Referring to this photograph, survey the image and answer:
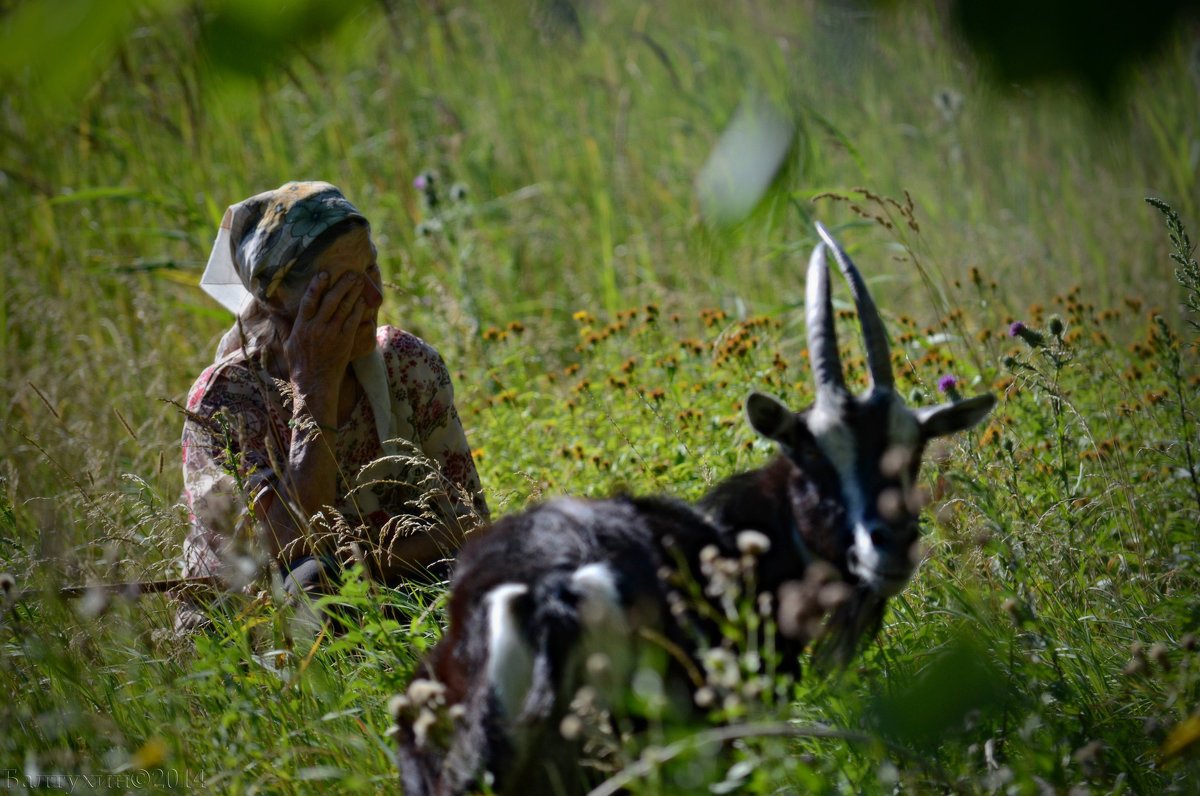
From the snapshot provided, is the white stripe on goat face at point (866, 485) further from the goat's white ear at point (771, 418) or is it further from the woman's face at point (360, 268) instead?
the woman's face at point (360, 268)

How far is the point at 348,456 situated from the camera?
4.12 m

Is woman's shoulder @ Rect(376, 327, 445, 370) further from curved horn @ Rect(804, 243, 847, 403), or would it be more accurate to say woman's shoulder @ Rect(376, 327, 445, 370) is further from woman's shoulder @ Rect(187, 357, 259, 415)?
curved horn @ Rect(804, 243, 847, 403)

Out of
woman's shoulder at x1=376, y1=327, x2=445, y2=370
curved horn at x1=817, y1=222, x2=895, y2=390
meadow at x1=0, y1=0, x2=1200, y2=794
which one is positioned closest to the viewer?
meadow at x1=0, y1=0, x2=1200, y2=794

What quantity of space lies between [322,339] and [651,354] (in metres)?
1.43

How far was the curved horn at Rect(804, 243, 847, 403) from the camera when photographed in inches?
115

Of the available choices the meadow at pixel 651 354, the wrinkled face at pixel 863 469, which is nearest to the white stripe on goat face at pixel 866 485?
the wrinkled face at pixel 863 469

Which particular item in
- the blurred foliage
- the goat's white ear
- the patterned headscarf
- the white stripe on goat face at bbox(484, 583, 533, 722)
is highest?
the blurred foliage

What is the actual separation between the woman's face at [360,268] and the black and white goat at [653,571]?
146 cm

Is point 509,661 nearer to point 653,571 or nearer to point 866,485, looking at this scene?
point 653,571

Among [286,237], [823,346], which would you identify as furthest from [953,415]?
[286,237]

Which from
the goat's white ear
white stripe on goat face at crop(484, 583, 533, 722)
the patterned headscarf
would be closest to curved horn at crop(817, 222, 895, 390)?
the goat's white ear

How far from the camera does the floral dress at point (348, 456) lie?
3.59 metres

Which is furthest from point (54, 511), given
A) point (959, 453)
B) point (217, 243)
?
point (959, 453)

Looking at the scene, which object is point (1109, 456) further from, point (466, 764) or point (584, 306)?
point (584, 306)
